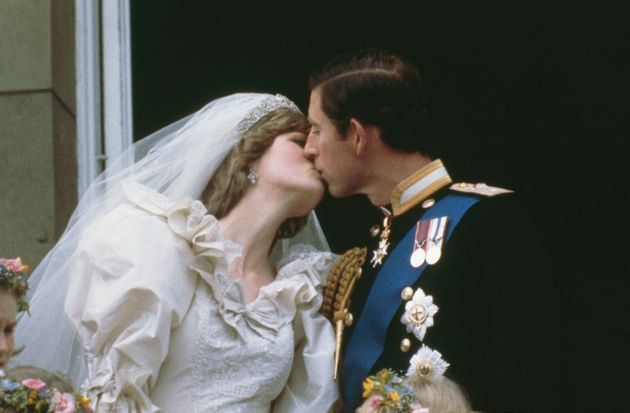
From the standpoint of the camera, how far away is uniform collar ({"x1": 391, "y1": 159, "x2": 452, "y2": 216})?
3.24 metres

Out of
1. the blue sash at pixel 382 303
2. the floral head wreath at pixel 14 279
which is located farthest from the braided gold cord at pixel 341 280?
the floral head wreath at pixel 14 279

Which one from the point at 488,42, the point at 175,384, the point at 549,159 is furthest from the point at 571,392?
the point at 175,384

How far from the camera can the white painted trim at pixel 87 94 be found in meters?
4.11

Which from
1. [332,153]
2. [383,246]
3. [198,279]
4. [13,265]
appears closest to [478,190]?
[383,246]

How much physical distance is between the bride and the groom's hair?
10.6 inches

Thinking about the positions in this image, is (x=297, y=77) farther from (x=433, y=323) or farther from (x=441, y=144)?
(x=433, y=323)

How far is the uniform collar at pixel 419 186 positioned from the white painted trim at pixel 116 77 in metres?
1.20

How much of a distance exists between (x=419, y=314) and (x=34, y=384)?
0.90 meters

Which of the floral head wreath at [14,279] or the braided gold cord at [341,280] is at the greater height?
the floral head wreath at [14,279]

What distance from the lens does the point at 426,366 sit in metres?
2.89

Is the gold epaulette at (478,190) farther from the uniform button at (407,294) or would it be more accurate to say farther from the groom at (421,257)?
the uniform button at (407,294)

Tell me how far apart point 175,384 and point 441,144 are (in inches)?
74.1

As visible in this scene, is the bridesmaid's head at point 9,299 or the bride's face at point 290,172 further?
the bride's face at point 290,172

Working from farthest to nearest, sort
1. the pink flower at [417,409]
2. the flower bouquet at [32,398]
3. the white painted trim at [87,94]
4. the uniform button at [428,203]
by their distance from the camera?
the white painted trim at [87,94] → the uniform button at [428,203] → the pink flower at [417,409] → the flower bouquet at [32,398]
